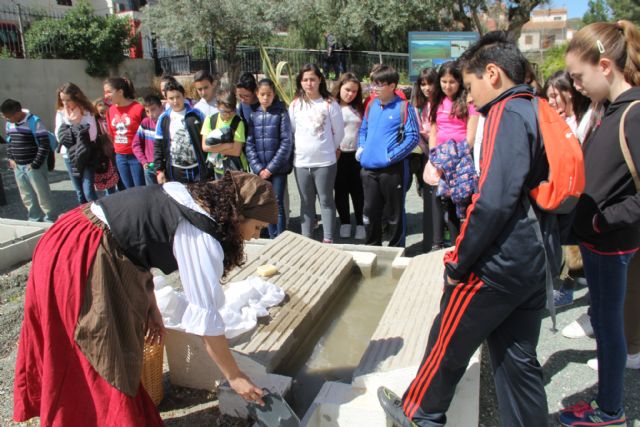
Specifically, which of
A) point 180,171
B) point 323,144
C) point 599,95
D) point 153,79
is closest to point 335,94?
point 323,144

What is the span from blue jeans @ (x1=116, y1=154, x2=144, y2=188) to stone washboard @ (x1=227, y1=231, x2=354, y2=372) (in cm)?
258

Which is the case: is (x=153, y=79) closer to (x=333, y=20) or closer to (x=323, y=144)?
(x=333, y=20)

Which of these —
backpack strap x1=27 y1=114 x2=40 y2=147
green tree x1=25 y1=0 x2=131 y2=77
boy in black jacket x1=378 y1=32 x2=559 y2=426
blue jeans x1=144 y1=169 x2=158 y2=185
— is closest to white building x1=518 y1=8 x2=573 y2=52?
green tree x1=25 y1=0 x2=131 y2=77

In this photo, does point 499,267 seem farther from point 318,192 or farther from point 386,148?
point 318,192

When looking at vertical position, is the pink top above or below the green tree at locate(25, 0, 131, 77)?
below

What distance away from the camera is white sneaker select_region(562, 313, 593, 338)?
335 cm

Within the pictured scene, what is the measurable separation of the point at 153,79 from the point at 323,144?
1474cm

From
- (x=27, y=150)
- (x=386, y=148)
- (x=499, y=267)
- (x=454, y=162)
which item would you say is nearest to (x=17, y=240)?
(x=27, y=150)

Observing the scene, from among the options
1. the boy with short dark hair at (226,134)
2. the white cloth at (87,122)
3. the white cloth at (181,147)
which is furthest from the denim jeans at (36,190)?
the boy with short dark hair at (226,134)

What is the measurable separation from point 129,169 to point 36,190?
1111 mm

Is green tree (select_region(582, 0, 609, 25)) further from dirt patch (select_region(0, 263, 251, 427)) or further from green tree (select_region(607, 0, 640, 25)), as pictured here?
dirt patch (select_region(0, 263, 251, 427))

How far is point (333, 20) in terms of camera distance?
22.6 meters

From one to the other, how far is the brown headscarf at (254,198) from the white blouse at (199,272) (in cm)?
16

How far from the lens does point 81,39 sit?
15547 millimetres
